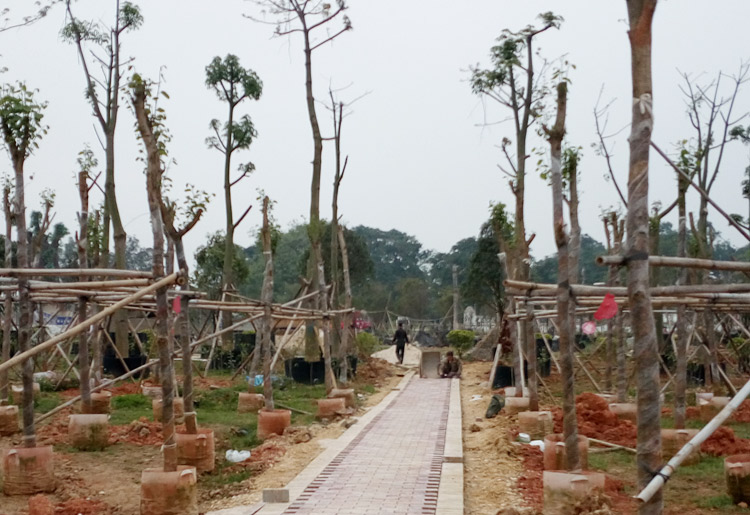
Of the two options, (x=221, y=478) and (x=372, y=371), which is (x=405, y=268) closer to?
(x=372, y=371)

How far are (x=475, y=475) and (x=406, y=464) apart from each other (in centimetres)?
83

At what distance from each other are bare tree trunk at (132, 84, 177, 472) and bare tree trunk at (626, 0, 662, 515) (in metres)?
4.24

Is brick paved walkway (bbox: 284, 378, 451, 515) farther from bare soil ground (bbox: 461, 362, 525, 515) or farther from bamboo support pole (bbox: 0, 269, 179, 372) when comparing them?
bamboo support pole (bbox: 0, 269, 179, 372)

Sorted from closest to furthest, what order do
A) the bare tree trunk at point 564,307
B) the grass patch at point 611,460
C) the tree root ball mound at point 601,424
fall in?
the bare tree trunk at point 564,307 → the grass patch at point 611,460 → the tree root ball mound at point 601,424

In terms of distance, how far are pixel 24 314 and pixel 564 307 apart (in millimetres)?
5313

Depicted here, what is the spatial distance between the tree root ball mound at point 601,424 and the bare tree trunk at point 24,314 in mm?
6770

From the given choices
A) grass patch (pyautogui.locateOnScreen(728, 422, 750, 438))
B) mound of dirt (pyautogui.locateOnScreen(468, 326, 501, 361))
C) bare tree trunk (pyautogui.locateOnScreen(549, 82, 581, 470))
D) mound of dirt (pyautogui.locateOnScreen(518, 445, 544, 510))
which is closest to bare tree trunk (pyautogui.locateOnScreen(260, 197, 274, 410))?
mound of dirt (pyautogui.locateOnScreen(518, 445, 544, 510))

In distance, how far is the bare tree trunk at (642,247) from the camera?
4395mm

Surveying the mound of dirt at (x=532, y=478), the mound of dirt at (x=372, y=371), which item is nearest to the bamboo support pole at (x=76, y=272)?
the mound of dirt at (x=532, y=478)

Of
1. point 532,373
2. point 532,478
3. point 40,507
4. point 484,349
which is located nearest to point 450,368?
point 484,349

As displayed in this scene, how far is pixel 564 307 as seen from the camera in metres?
7.10

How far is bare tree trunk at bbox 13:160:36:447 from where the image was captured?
8.13 m

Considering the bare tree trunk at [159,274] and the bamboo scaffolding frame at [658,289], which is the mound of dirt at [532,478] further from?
the bare tree trunk at [159,274]

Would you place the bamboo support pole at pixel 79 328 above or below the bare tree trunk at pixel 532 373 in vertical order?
above
